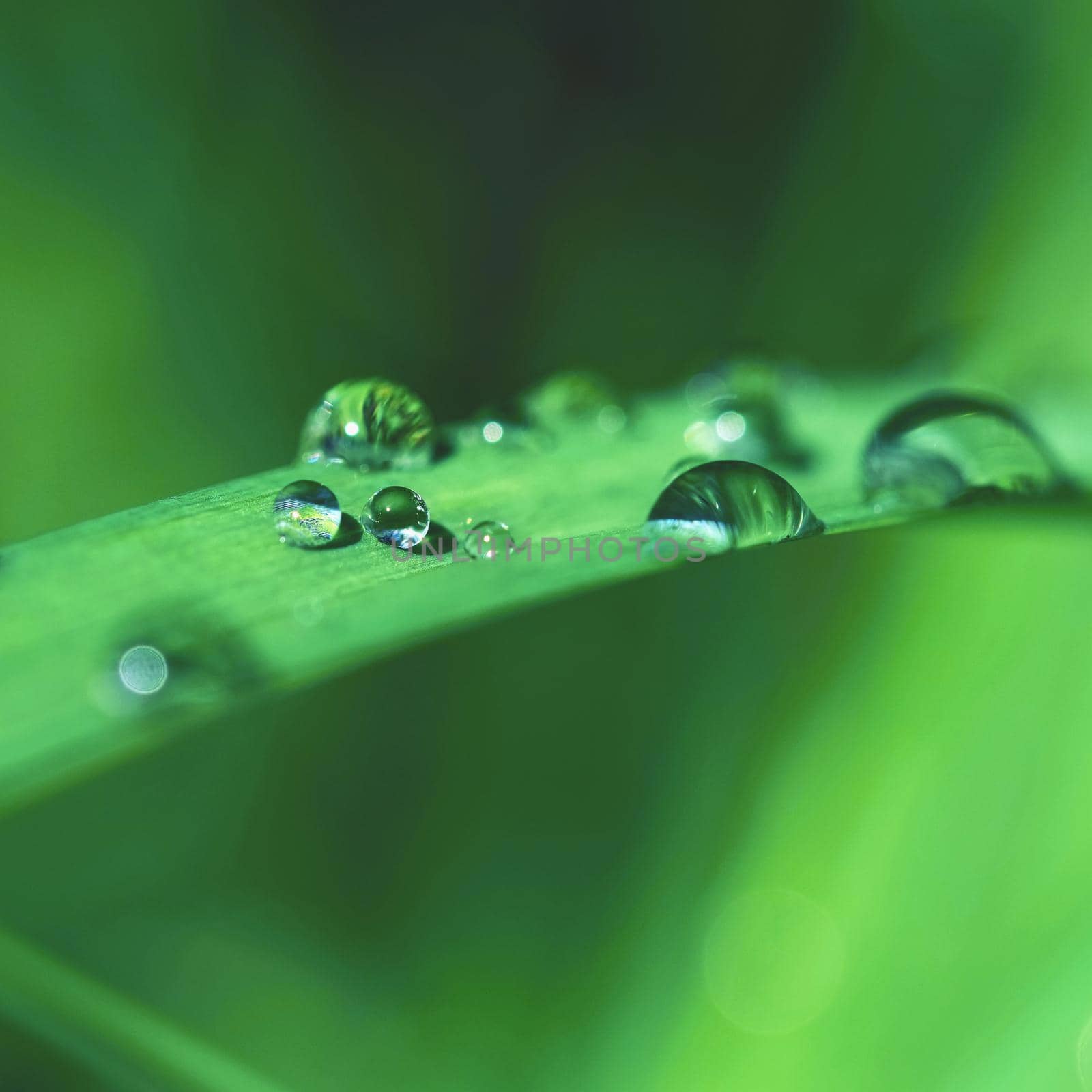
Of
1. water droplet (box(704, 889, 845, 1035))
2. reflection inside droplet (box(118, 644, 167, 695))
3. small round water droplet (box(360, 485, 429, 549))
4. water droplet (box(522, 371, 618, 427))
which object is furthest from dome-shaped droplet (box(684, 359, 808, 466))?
reflection inside droplet (box(118, 644, 167, 695))

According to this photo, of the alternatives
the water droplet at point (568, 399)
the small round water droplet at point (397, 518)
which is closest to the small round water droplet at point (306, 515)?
the small round water droplet at point (397, 518)

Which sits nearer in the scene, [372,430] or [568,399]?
[372,430]

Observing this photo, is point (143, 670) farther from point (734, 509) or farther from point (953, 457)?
point (953, 457)

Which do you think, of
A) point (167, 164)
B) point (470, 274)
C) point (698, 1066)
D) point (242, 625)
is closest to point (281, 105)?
point (167, 164)

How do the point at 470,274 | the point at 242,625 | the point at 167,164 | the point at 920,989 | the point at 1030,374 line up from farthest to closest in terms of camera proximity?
the point at 470,274, the point at 167,164, the point at 1030,374, the point at 920,989, the point at 242,625

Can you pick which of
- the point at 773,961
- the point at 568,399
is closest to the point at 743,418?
the point at 568,399

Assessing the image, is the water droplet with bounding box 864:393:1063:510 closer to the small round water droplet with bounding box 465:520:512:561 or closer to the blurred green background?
the blurred green background

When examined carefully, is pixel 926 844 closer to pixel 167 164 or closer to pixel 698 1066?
pixel 698 1066
